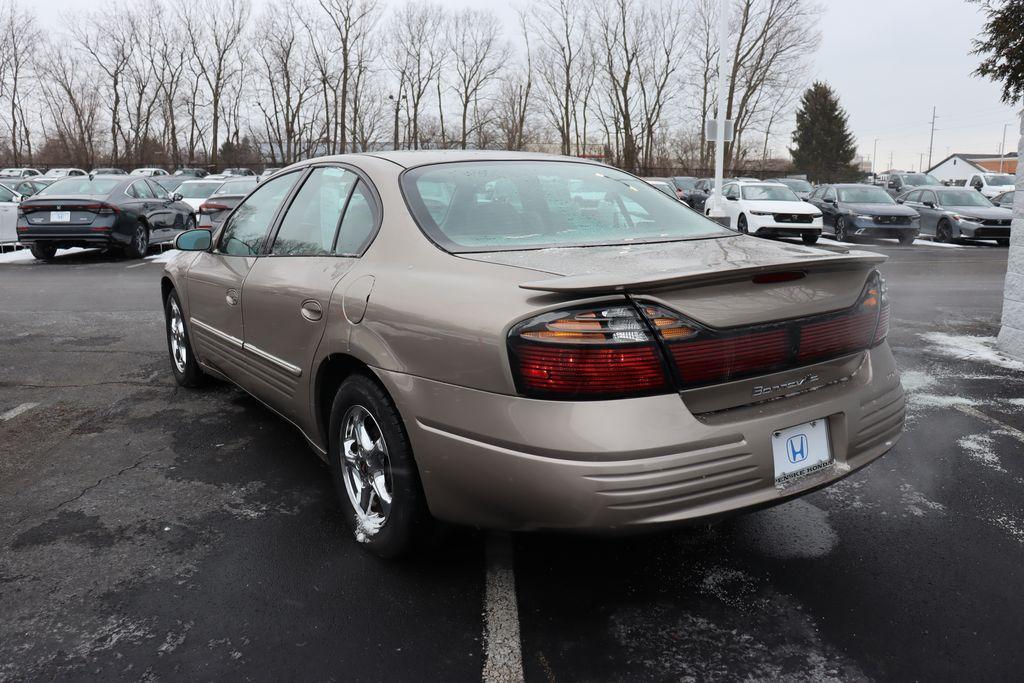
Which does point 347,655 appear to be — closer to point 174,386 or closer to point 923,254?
point 174,386

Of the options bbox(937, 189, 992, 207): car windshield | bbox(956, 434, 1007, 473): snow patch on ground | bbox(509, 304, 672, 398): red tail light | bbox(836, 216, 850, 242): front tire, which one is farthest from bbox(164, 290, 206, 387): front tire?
bbox(937, 189, 992, 207): car windshield

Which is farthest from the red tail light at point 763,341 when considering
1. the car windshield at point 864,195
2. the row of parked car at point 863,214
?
the car windshield at point 864,195

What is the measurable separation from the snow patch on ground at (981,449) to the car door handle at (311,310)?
11.1 feet

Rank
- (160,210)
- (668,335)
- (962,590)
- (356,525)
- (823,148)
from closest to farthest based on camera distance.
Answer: (668,335) < (962,590) < (356,525) < (160,210) < (823,148)

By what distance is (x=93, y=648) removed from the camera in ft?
→ 7.91

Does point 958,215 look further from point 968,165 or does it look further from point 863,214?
point 968,165

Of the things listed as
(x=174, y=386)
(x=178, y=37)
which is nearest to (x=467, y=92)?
(x=178, y=37)

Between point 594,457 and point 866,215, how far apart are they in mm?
19550

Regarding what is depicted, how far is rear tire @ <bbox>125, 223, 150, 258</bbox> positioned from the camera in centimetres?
1430

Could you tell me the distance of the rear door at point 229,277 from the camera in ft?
13.2

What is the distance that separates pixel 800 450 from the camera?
2494 mm

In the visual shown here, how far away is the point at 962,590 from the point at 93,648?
288 centimetres

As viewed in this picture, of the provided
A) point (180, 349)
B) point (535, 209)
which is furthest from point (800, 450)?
point (180, 349)

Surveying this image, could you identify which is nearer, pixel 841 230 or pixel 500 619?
pixel 500 619
